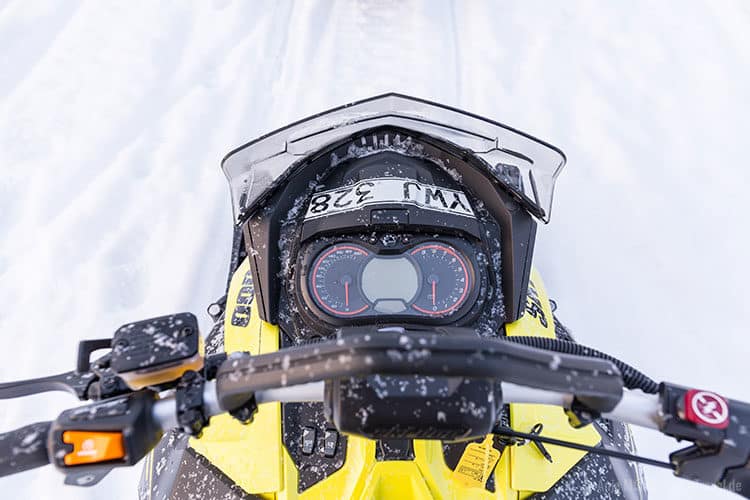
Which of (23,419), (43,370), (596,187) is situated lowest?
(23,419)

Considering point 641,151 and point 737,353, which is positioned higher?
point 641,151

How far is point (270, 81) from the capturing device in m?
3.90

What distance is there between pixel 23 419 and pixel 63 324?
42 cm

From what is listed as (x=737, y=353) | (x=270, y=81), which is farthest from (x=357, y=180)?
(x=270, y=81)

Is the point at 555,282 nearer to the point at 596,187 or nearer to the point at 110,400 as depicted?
the point at 596,187

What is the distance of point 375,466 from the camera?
140 centimetres

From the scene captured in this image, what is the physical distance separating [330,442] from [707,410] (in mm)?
849

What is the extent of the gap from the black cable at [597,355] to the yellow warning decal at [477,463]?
1.37ft

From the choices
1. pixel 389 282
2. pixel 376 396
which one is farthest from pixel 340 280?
pixel 376 396

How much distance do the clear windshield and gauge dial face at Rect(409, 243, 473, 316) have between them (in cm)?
37

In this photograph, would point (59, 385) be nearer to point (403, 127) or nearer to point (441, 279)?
point (441, 279)

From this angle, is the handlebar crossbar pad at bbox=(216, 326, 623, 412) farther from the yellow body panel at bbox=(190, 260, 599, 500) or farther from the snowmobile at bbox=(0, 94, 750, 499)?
the yellow body panel at bbox=(190, 260, 599, 500)

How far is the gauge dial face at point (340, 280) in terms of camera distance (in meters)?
1.66

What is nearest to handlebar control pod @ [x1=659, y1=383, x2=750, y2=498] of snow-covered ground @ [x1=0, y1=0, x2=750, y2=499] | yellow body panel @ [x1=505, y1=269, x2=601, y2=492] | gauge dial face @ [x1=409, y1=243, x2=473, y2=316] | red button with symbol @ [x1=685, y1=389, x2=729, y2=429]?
red button with symbol @ [x1=685, y1=389, x2=729, y2=429]
